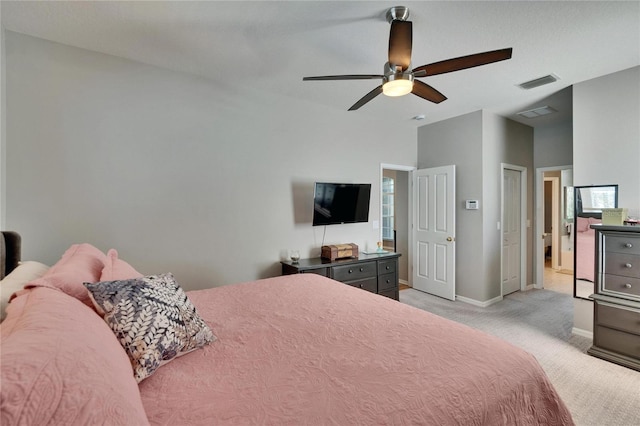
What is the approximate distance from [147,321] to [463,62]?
238 centimetres

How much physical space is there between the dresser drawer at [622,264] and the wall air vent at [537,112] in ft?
7.47

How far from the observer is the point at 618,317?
8.90 ft

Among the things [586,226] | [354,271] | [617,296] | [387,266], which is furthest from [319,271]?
[586,226]

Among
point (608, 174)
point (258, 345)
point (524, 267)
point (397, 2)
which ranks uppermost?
point (397, 2)

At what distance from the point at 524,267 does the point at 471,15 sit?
4.51 meters

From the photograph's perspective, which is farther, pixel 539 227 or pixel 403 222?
pixel 403 222

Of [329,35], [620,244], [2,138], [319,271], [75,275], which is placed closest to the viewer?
[75,275]

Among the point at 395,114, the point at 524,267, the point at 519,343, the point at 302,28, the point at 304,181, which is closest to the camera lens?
the point at 302,28

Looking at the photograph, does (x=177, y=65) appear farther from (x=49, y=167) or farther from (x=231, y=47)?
(x=49, y=167)

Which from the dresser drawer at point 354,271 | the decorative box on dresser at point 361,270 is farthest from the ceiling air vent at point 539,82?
the dresser drawer at point 354,271

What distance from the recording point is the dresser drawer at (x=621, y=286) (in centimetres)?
264

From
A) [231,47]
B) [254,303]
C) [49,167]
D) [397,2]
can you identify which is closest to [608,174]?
[397,2]

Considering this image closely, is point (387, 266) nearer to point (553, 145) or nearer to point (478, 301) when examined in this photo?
point (478, 301)

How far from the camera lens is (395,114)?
4.41 metres
